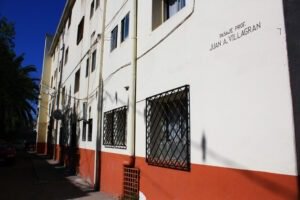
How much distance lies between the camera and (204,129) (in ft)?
17.0

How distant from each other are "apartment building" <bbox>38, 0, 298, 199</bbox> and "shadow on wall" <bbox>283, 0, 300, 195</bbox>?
0.04 m

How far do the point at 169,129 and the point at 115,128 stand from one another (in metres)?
3.47

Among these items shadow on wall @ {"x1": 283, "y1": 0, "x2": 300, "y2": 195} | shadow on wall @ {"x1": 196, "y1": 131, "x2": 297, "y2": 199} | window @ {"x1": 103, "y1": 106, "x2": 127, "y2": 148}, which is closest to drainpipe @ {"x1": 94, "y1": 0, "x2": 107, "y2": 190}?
window @ {"x1": 103, "y1": 106, "x2": 127, "y2": 148}

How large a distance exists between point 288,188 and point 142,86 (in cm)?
474

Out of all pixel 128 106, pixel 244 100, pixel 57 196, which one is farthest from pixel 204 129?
pixel 57 196

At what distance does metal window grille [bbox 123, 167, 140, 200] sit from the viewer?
25.0 feet

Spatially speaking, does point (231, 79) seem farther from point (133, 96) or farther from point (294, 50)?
point (133, 96)

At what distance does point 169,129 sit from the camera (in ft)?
21.9

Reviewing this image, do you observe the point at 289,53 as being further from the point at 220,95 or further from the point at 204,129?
the point at 204,129

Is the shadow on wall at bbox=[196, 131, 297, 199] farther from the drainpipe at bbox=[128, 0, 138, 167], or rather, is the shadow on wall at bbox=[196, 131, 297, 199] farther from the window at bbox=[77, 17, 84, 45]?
the window at bbox=[77, 17, 84, 45]

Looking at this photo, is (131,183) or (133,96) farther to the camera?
(133,96)

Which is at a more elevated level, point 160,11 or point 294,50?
point 160,11

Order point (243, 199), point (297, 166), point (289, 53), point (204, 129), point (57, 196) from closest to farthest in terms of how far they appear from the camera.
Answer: point (297, 166), point (289, 53), point (243, 199), point (204, 129), point (57, 196)

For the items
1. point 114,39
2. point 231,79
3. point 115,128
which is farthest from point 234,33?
point 114,39
